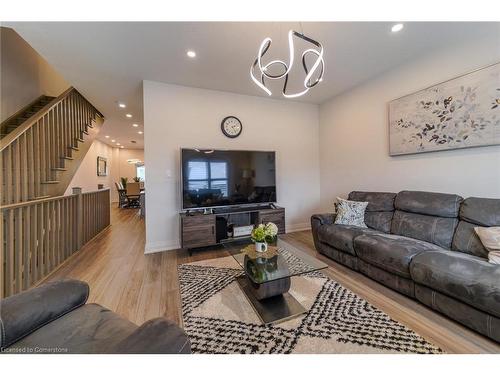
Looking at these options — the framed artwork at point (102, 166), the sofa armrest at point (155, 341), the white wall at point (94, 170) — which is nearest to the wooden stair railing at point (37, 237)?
the sofa armrest at point (155, 341)

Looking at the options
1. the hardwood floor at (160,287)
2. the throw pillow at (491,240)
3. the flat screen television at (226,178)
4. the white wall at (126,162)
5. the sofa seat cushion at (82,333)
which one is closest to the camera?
the sofa seat cushion at (82,333)

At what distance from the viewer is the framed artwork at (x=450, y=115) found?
6.99ft

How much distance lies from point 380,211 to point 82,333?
128 inches

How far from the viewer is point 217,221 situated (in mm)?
3334

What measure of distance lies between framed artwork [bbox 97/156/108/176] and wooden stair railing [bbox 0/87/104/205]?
3549 millimetres

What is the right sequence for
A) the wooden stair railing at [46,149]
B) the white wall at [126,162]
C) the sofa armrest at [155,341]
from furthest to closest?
the white wall at [126,162]
the wooden stair railing at [46,149]
the sofa armrest at [155,341]

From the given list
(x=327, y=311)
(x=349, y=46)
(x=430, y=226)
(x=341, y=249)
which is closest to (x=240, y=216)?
(x=341, y=249)

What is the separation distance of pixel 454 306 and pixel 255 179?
2.77m

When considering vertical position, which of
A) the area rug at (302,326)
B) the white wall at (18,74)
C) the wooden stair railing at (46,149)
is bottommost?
the area rug at (302,326)

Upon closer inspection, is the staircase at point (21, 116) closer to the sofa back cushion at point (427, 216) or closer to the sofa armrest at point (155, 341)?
the sofa armrest at point (155, 341)

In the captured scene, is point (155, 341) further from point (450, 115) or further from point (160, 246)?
point (450, 115)

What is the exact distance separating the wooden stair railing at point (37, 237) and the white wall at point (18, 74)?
1939mm

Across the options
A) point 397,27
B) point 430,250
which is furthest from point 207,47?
point 430,250
